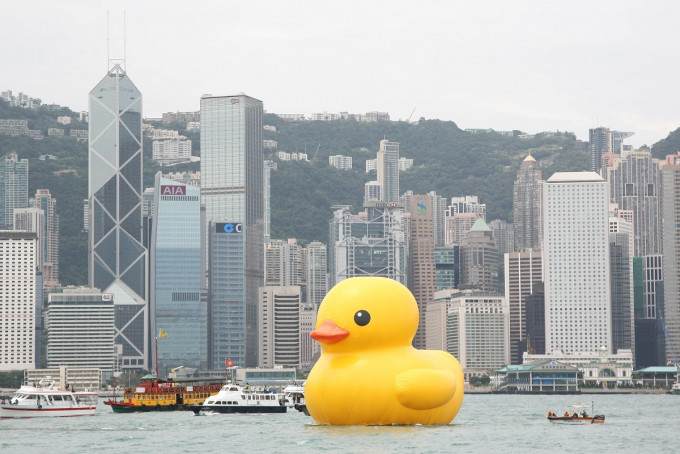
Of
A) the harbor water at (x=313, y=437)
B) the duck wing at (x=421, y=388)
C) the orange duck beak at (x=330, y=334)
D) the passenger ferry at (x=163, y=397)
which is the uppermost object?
the orange duck beak at (x=330, y=334)

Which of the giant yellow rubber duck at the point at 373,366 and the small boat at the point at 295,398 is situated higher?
the giant yellow rubber duck at the point at 373,366

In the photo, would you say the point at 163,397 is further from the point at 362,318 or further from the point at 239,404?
the point at 362,318

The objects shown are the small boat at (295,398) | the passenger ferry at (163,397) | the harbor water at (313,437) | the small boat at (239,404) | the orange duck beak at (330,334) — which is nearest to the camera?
the harbor water at (313,437)

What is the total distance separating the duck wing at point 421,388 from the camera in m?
46.8

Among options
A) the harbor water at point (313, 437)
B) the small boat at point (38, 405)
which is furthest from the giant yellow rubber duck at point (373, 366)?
the small boat at point (38, 405)

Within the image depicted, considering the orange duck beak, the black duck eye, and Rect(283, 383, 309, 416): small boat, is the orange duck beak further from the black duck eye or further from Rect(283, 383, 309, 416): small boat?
Rect(283, 383, 309, 416): small boat

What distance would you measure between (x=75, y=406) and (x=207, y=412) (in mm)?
10040

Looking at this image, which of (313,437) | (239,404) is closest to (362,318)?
(313,437)

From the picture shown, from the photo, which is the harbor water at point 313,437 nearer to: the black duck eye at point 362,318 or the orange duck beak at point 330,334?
the orange duck beak at point 330,334

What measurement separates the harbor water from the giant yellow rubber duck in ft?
2.29

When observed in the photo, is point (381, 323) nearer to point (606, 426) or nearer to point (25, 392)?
point (606, 426)

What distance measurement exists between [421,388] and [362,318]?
3.17 m

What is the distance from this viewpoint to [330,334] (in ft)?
156

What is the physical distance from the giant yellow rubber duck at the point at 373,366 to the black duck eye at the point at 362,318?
0.11ft
